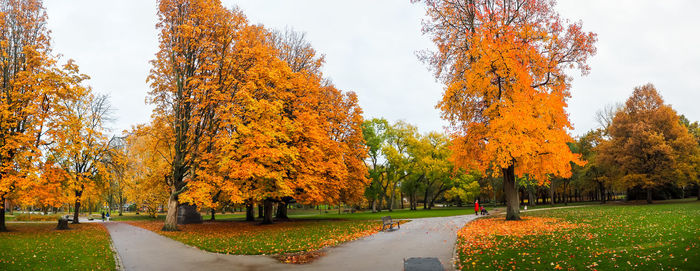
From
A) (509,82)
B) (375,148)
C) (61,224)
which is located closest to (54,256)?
(61,224)

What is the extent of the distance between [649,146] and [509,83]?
31.4 m

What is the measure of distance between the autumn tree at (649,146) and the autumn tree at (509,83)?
25.4 metres

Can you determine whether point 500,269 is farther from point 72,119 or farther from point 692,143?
point 692,143

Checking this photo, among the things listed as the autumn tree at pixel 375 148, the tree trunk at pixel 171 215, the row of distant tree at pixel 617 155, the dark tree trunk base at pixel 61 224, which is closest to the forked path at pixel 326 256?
the tree trunk at pixel 171 215

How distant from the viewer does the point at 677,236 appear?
11102 mm

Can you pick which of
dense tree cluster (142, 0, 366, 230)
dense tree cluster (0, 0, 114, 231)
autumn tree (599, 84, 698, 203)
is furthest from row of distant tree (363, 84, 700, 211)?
dense tree cluster (0, 0, 114, 231)

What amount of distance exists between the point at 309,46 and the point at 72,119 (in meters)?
20.0

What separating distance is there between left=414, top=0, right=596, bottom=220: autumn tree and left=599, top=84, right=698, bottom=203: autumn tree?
25365 millimetres

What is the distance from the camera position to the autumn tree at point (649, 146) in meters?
38.4

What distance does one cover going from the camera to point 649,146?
1553 inches

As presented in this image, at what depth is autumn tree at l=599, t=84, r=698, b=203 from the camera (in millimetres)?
38375

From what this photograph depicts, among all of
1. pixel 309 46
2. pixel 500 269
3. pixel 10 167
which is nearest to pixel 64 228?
pixel 10 167

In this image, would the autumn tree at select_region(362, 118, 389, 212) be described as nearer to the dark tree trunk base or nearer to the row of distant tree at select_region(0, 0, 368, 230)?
the row of distant tree at select_region(0, 0, 368, 230)

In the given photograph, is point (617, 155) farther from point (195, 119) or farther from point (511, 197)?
point (195, 119)
